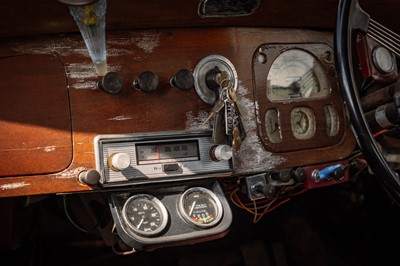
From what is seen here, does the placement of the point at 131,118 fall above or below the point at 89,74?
below

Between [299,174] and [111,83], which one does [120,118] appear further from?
[299,174]

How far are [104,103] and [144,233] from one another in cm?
43

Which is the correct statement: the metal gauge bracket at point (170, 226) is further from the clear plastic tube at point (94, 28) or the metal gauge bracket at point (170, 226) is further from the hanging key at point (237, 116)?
the clear plastic tube at point (94, 28)

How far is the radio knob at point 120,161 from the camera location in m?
1.34

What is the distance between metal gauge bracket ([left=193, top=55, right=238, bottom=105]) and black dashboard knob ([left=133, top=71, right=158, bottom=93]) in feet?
0.56

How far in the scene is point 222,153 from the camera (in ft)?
4.79

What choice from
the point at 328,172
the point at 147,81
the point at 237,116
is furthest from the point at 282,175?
the point at 147,81

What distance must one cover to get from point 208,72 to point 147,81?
0.81 ft

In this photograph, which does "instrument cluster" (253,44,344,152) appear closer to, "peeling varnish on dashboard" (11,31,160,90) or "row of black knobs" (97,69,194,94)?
"row of black knobs" (97,69,194,94)

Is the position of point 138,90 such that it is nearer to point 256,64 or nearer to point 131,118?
point 131,118

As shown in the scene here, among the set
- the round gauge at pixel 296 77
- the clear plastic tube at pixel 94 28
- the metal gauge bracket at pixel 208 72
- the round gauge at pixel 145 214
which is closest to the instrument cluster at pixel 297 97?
the round gauge at pixel 296 77

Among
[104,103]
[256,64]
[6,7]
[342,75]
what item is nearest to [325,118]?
[256,64]

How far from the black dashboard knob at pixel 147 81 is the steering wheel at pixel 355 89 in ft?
1.83

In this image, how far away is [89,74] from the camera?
1.43 m
